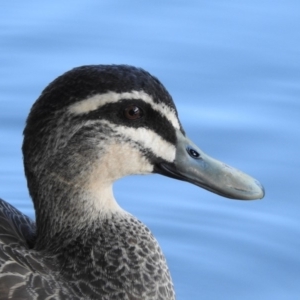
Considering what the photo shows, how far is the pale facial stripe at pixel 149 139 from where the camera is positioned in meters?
5.71

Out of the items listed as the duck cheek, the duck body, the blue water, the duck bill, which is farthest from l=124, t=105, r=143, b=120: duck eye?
the blue water

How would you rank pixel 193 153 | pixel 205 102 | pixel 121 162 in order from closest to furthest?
1. pixel 121 162
2. pixel 193 153
3. pixel 205 102

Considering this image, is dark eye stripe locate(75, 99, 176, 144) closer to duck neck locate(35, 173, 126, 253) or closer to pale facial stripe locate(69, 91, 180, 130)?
pale facial stripe locate(69, 91, 180, 130)

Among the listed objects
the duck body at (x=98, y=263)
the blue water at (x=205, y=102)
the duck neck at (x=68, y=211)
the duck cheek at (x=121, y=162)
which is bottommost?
the duck body at (x=98, y=263)

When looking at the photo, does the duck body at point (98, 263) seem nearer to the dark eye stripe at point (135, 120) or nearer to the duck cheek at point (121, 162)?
the duck cheek at point (121, 162)

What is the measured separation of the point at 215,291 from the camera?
23.8 ft

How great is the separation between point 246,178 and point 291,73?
283 centimetres

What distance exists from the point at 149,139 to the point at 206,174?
0.36 m

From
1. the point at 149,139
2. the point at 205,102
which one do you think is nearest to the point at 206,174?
the point at 149,139

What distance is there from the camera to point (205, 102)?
8328mm

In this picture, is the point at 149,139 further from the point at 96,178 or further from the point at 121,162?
the point at 96,178

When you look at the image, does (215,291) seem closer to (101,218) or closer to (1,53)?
(101,218)

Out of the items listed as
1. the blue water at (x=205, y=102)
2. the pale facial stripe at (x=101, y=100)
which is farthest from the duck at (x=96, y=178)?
the blue water at (x=205, y=102)

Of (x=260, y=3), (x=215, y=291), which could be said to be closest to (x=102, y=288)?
(x=215, y=291)
